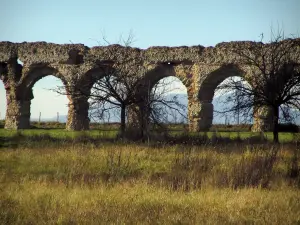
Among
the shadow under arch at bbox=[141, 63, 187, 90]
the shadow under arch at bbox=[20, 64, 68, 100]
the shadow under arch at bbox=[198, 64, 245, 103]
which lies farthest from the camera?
the shadow under arch at bbox=[20, 64, 68, 100]

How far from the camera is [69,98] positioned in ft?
81.5

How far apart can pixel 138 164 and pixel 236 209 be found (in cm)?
447

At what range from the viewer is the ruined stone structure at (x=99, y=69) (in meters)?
23.1

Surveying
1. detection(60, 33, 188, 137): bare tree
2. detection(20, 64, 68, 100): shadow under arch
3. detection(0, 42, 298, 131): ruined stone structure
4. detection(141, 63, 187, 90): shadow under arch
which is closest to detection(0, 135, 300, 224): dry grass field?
detection(60, 33, 188, 137): bare tree

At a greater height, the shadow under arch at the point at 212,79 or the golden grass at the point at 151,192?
the shadow under arch at the point at 212,79

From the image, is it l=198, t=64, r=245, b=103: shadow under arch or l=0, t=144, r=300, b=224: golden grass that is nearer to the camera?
l=0, t=144, r=300, b=224: golden grass

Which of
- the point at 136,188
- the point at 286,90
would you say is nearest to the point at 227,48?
the point at 286,90

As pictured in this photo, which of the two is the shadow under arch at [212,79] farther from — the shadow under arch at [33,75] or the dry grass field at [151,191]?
the dry grass field at [151,191]

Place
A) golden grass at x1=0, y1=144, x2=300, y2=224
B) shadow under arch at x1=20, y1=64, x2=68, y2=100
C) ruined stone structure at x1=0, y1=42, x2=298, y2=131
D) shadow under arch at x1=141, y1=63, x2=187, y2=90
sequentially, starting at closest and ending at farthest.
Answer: golden grass at x1=0, y1=144, x2=300, y2=224 → ruined stone structure at x1=0, y1=42, x2=298, y2=131 → shadow under arch at x1=141, y1=63, x2=187, y2=90 → shadow under arch at x1=20, y1=64, x2=68, y2=100

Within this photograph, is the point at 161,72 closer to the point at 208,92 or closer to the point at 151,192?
the point at 208,92

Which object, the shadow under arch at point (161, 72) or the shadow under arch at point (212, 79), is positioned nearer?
the shadow under arch at point (212, 79)

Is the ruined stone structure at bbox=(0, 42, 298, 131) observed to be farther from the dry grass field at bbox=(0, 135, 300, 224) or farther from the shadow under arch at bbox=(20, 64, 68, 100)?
the dry grass field at bbox=(0, 135, 300, 224)

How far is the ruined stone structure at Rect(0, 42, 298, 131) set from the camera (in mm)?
23125

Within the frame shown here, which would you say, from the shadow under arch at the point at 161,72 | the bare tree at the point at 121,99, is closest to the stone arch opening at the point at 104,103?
the bare tree at the point at 121,99
